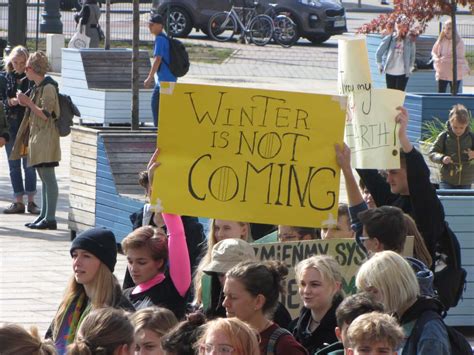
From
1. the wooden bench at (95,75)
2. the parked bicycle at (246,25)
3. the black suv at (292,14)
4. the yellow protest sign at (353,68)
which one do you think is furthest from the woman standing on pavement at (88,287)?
the parked bicycle at (246,25)

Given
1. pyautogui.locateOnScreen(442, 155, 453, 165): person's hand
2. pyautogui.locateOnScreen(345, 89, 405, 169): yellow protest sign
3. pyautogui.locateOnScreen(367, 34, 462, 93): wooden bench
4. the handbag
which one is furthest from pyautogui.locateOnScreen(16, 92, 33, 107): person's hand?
the handbag

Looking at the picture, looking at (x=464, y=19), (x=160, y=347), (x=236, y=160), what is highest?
(x=464, y=19)

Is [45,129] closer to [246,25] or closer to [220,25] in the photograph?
[246,25]

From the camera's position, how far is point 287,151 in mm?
7309

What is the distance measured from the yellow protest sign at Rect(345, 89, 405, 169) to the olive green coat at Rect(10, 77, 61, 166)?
195 inches

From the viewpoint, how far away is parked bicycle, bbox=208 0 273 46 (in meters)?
32.0

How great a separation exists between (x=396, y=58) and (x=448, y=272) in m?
12.5

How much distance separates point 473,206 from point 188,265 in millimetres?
2918

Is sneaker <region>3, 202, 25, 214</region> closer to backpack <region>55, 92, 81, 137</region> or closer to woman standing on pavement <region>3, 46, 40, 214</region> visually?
woman standing on pavement <region>3, 46, 40, 214</region>

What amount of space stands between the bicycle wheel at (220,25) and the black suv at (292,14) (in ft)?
0.80

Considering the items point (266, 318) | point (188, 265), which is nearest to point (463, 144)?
point (188, 265)

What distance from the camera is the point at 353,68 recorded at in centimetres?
805

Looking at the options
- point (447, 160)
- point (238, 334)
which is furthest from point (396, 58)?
point (238, 334)

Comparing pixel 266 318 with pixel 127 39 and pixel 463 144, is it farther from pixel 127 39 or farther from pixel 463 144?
pixel 127 39
